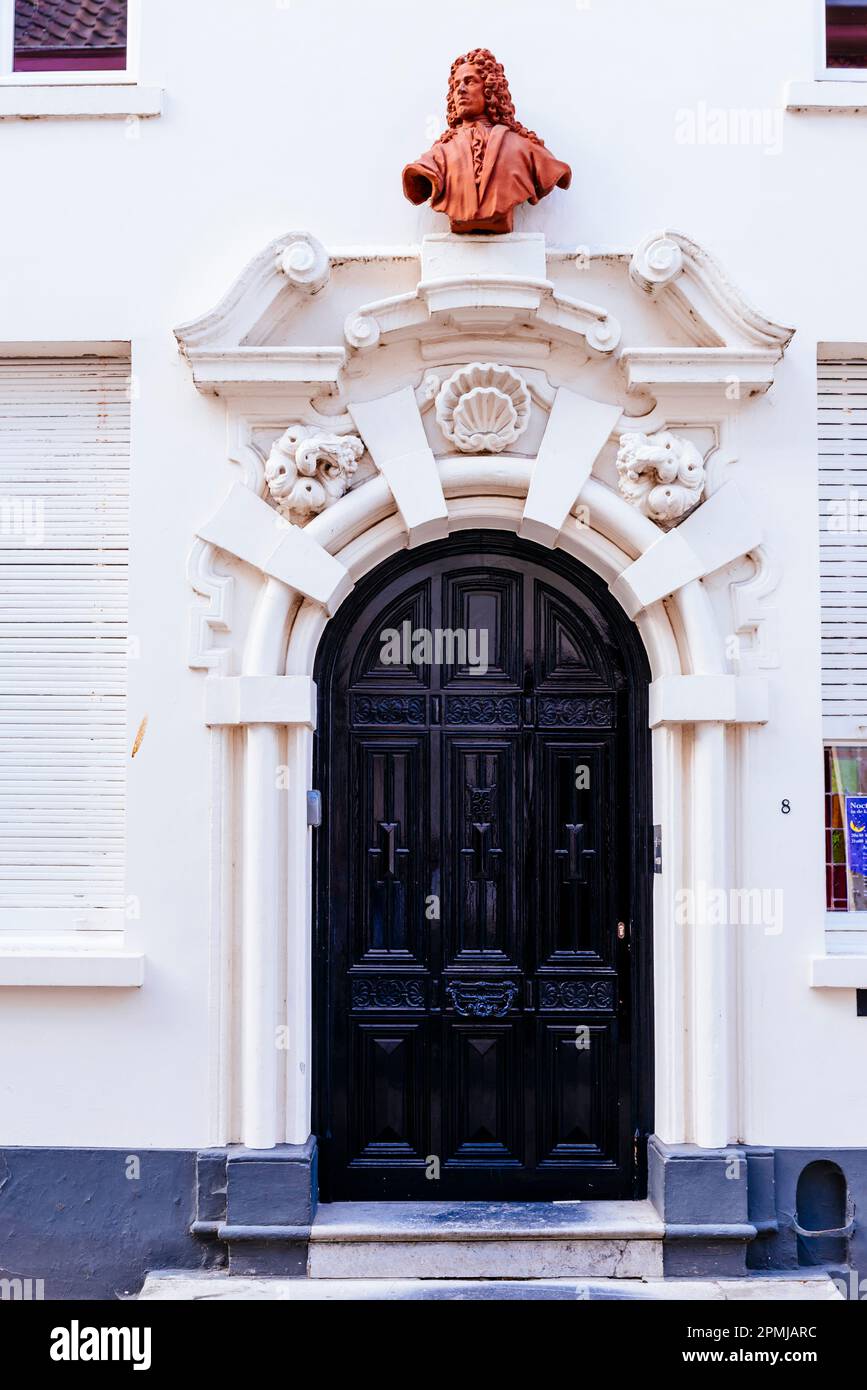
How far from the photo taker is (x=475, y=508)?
6320mm

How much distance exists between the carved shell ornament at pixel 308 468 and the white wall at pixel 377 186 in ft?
0.99

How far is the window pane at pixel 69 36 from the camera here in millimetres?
6543

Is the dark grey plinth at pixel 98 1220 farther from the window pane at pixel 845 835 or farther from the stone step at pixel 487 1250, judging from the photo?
the window pane at pixel 845 835

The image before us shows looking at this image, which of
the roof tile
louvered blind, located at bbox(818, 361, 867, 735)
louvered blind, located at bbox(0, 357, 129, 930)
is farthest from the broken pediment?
the roof tile

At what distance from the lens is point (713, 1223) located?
590 centimetres

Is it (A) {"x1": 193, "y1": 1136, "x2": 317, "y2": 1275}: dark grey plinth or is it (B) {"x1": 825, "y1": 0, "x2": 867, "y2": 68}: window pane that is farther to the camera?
(B) {"x1": 825, "y1": 0, "x2": 867, "y2": 68}: window pane

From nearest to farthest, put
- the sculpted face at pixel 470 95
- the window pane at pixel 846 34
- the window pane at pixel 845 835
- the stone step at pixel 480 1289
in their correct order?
1. the stone step at pixel 480 1289
2. the sculpted face at pixel 470 95
3. the window pane at pixel 845 835
4. the window pane at pixel 846 34

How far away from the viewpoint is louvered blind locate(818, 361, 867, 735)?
21.0ft

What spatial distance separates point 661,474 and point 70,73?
3544mm

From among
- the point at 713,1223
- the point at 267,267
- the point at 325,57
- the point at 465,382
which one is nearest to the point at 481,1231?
the point at 713,1223

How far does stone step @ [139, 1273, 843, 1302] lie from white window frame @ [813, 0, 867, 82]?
5734 millimetres

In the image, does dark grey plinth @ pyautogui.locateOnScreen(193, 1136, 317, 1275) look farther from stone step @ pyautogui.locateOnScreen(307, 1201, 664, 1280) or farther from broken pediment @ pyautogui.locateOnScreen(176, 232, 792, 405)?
broken pediment @ pyautogui.locateOnScreen(176, 232, 792, 405)

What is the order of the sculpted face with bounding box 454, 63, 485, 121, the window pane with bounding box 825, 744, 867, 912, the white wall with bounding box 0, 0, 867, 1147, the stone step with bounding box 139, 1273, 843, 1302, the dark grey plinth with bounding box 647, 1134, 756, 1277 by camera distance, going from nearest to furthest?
the stone step with bounding box 139, 1273, 843, 1302
the dark grey plinth with bounding box 647, 1134, 756, 1277
the sculpted face with bounding box 454, 63, 485, 121
the white wall with bounding box 0, 0, 867, 1147
the window pane with bounding box 825, 744, 867, 912

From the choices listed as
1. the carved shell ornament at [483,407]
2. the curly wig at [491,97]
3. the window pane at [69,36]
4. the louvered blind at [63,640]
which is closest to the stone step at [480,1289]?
the louvered blind at [63,640]
